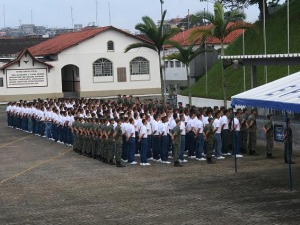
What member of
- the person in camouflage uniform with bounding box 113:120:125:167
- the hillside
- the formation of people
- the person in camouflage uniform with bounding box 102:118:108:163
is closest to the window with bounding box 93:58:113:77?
the hillside

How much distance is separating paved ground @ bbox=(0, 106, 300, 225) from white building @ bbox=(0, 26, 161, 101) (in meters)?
30.4

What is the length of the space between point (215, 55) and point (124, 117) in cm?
3020

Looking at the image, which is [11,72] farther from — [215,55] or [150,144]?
[150,144]

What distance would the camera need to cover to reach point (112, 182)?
17.6 meters

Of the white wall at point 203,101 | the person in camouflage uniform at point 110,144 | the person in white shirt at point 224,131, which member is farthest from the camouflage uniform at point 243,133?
the white wall at point 203,101

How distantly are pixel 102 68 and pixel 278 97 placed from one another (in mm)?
40593

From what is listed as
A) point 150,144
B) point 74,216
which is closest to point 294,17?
point 150,144

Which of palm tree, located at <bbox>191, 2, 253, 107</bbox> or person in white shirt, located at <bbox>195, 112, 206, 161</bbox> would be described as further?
palm tree, located at <bbox>191, 2, 253, 107</bbox>

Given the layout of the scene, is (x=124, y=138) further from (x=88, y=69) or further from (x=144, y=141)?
(x=88, y=69)

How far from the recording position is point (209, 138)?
2072cm

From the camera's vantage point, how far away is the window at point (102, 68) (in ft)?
181

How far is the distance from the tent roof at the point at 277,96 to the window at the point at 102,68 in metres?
38.5

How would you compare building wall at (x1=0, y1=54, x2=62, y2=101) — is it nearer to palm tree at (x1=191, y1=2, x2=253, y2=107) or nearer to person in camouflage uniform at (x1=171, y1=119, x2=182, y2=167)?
palm tree at (x1=191, y1=2, x2=253, y2=107)

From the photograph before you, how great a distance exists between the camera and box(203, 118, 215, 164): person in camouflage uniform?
20.5 meters
